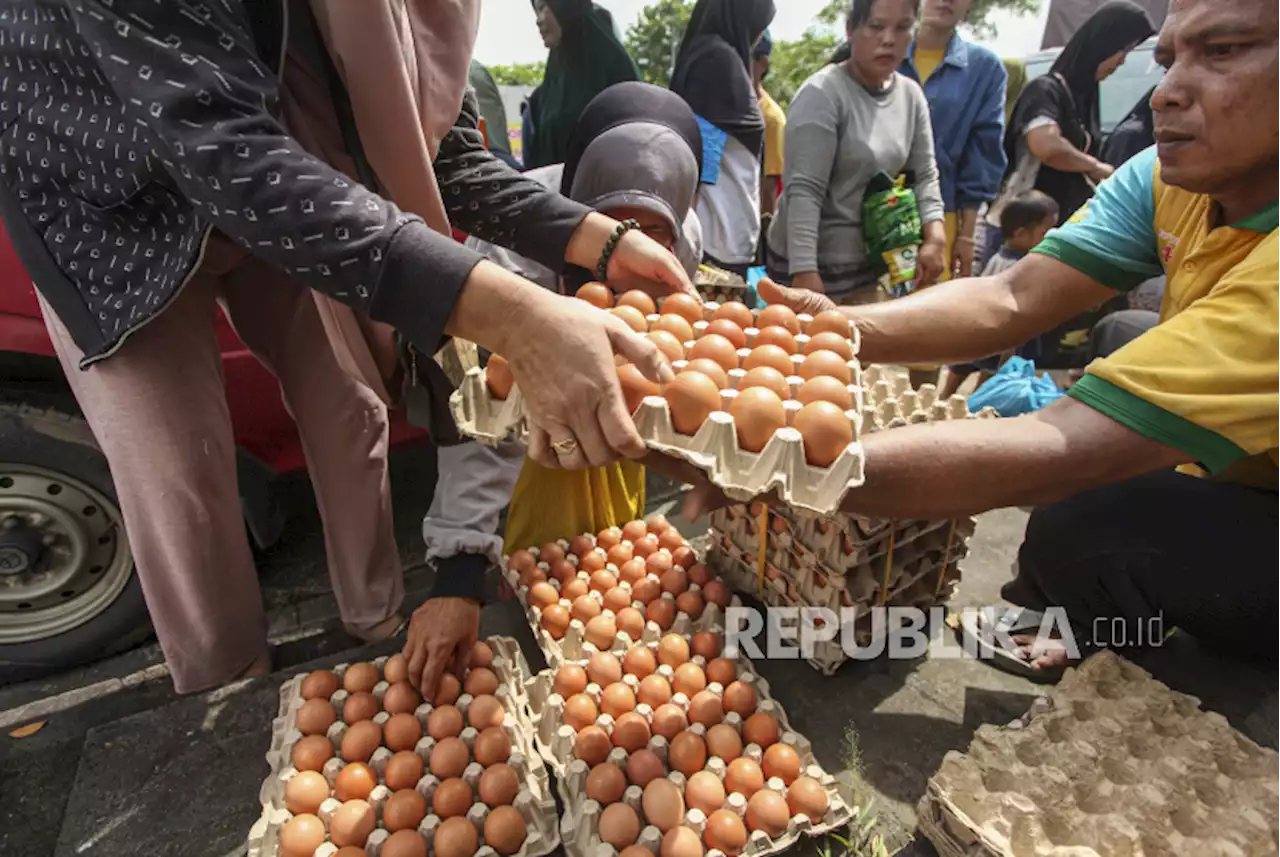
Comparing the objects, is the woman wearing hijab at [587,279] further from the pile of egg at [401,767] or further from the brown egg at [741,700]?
the brown egg at [741,700]

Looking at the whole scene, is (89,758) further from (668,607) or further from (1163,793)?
(1163,793)

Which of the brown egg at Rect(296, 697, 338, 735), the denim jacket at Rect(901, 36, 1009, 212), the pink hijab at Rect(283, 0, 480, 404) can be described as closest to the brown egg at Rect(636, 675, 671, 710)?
the brown egg at Rect(296, 697, 338, 735)

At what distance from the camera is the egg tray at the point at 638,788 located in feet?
4.65

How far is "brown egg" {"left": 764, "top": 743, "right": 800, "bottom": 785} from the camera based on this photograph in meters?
1.53

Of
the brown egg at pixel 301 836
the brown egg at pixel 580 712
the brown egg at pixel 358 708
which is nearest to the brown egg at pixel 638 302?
the brown egg at pixel 580 712

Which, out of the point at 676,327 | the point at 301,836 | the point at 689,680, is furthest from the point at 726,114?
the point at 301,836

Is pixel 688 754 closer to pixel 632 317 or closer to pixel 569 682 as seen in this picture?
pixel 569 682

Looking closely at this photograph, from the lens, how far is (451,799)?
4.89 ft

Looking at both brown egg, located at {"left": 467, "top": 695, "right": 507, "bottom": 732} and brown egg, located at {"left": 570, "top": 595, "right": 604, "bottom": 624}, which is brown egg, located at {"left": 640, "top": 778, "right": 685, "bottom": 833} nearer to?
brown egg, located at {"left": 467, "top": 695, "right": 507, "bottom": 732}

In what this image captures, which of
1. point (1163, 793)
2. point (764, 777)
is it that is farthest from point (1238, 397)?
point (764, 777)

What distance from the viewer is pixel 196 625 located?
1811 mm

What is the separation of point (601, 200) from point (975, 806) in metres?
Answer: 1.87

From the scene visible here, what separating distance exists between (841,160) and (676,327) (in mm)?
1955

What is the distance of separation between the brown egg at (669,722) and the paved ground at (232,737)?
15.4 inches
